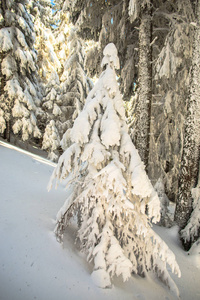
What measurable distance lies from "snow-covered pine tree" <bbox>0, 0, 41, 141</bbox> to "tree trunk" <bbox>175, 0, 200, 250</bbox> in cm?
1081

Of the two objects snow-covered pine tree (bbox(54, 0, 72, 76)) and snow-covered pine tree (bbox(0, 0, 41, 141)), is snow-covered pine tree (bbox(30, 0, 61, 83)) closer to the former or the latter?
snow-covered pine tree (bbox(54, 0, 72, 76))

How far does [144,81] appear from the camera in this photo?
6258mm

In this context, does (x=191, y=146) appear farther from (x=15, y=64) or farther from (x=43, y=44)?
(x=43, y=44)

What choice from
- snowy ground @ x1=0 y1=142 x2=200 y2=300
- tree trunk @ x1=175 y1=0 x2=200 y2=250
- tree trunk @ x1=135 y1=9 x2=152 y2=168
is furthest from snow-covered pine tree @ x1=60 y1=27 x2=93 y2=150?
snowy ground @ x1=0 y1=142 x2=200 y2=300

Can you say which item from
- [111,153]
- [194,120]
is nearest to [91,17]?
[194,120]

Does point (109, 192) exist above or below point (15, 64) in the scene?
below

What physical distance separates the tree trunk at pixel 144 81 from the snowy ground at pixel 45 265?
131 inches

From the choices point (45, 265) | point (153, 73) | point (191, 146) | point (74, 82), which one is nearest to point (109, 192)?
point (45, 265)

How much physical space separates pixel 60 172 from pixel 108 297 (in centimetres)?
226

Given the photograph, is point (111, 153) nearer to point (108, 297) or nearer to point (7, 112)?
point (108, 297)

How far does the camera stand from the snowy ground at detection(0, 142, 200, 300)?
2666mm

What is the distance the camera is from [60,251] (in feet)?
11.1

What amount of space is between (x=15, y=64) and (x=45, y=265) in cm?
1315

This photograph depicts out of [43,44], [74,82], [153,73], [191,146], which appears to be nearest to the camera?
[191,146]
